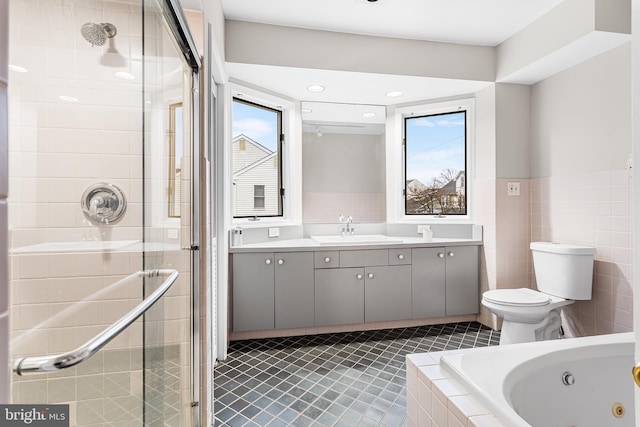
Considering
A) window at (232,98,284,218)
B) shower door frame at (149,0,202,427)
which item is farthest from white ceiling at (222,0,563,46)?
shower door frame at (149,0,202,427)

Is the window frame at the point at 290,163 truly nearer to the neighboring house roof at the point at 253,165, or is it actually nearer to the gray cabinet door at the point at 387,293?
the neighboring house roof at the point at 253,165

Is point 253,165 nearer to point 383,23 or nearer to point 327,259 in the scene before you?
point 327,259

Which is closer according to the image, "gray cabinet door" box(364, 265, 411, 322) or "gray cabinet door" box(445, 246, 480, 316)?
"gray cabinet door" box(364, 265, 411, 322)

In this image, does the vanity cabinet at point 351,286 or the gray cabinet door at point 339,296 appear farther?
the gray cabinet door at point 339,296

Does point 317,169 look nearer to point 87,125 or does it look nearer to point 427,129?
point 427,129

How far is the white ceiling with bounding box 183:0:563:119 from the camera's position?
225 centimetres

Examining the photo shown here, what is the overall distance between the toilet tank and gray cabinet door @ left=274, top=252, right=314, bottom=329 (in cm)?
178

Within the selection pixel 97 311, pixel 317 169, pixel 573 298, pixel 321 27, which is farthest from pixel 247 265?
pixel 573 298

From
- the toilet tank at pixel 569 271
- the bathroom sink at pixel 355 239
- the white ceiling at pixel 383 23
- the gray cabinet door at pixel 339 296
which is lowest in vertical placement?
the gray cabinet door at pixel 339 296

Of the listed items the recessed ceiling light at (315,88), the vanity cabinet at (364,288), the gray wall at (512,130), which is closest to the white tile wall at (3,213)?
the vanity cabinet at (364,288)

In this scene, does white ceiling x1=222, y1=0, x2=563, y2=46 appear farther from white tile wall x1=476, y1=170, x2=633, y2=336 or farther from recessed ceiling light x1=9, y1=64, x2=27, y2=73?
recessed ceiling light x1=9, y1=64, x2=27, y2=73

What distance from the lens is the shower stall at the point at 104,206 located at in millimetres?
897

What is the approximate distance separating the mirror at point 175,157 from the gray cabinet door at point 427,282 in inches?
81.2

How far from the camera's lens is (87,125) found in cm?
109
